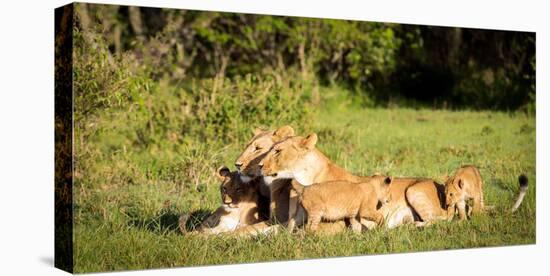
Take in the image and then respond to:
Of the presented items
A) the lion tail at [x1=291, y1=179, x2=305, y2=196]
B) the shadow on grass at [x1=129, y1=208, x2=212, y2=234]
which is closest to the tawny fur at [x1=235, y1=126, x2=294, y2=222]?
the lion tail at [x1=291, y1=179, x2=305, y2=196]

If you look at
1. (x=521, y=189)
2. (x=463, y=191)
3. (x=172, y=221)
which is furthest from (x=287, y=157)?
(x=521, y=189)

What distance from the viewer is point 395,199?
7.93m

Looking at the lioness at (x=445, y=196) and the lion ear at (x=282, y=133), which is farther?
the lioness at (x=445, y=196)

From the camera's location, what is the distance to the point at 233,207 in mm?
7316

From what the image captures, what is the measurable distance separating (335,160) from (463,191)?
2.60m

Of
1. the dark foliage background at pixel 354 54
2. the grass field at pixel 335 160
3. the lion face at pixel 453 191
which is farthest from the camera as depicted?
the dark foliage background at pixel 354 54

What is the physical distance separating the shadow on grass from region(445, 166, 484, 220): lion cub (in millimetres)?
2070

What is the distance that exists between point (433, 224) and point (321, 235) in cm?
122

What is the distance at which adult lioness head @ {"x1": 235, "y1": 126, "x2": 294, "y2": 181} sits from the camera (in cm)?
733

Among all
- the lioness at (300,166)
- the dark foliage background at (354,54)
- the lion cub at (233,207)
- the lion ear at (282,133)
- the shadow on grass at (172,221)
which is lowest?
the shadow on grass at (172,221)

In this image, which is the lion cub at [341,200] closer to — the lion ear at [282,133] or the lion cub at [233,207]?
the lion cub at [233,207]

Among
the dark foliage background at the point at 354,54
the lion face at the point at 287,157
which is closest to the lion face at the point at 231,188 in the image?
the lion face at the point at 287,157

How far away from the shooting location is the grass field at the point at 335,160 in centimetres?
720

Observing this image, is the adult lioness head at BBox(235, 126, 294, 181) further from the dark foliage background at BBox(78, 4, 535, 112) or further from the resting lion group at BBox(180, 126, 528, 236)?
the dark foliage background at BBox(78, 4, 535, 112)
